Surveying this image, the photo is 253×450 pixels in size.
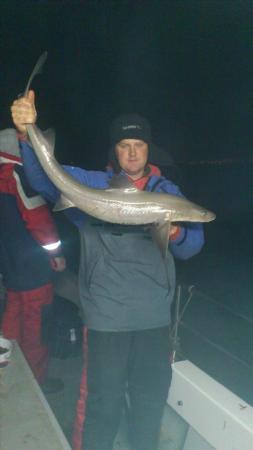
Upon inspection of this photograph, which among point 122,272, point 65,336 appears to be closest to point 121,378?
point 122,272

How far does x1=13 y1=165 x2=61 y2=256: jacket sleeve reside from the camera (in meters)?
4.64

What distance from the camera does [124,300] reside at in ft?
12.0

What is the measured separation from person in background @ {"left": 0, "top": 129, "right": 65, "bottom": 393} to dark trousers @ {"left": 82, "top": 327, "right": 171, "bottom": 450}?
1.49 metres

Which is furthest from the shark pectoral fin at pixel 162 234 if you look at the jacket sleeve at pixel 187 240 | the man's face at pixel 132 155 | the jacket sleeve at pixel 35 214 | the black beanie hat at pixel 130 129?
the jacket sleeve at pixel 35 214

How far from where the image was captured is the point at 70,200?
9.77 feet

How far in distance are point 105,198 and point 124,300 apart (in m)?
1.08

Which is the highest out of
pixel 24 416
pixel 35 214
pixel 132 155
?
pixel 132 155

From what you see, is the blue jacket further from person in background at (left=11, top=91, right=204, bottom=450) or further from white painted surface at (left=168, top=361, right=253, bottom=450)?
white painted surface at (left=168, top=361, right=253, bottom=450)

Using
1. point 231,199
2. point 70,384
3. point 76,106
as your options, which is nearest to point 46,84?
point 76,106

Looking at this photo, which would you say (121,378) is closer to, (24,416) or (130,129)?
(24,416)

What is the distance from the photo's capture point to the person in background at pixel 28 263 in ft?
15.6

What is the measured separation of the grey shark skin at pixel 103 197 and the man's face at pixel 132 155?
69 centimetres

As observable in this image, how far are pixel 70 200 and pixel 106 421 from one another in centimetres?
197

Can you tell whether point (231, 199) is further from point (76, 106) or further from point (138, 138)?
point (76, 106)
